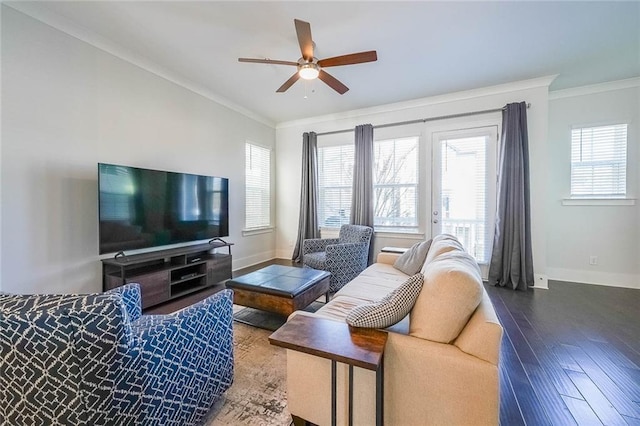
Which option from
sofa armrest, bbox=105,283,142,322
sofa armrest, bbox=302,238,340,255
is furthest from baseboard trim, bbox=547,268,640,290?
sofa armrest, bbox=105,283,142,322

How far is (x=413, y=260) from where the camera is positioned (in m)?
2.80

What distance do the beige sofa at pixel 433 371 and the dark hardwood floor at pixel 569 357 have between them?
0.63m

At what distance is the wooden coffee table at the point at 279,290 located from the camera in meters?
2.29

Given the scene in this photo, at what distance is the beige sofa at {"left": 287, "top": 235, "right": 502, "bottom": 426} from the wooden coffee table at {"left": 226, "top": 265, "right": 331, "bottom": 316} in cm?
94

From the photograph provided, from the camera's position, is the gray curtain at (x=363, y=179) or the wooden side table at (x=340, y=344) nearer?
the wooden side table at (x=340, y=344)

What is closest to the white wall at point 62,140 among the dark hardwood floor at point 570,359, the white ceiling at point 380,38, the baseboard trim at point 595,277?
the white ceiling at point 380,38

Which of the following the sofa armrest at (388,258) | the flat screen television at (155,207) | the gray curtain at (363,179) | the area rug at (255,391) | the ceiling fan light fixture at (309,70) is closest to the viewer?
the area rug at (255,391)

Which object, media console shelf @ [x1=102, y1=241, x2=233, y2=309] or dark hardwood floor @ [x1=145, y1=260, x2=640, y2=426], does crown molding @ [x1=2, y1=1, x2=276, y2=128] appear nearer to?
media console shelf @ [x1=102, y1=241, x2=233, y2=309]

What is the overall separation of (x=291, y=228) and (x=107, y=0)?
4046mm

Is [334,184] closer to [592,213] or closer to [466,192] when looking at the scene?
[466,192]

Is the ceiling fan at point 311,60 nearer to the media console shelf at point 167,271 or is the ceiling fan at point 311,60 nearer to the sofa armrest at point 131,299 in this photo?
the sofa armrest at point 131,299

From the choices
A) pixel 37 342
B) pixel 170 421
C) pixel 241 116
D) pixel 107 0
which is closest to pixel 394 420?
pixel 170 421

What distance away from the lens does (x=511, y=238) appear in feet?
11.9

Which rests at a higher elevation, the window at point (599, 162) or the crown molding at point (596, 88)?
the crown molding at point (596, 88)
